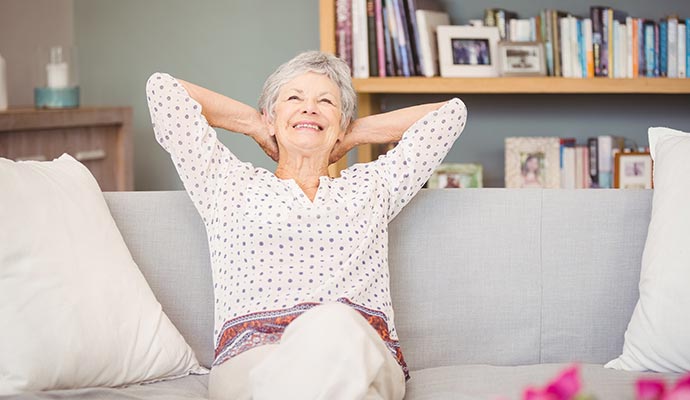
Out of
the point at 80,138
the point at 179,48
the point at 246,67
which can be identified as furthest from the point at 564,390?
the point at 179,48

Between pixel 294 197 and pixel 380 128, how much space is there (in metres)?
0.30

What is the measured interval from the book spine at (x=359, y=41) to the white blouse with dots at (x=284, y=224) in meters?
1.34

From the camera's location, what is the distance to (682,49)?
3400 mm

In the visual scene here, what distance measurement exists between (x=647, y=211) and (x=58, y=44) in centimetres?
292

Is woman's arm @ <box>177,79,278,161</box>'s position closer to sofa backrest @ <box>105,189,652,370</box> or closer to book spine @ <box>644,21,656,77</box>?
sofa backrest @ <box>105,189,652,370</box>

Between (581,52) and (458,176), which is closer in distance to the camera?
(581,52)

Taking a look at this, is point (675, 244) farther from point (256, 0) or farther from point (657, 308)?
point (256, 0)

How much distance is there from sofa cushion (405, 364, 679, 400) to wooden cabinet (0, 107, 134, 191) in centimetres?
197

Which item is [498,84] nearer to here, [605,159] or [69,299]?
[605,159]

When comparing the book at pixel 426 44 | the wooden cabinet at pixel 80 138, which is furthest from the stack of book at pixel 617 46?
the wooden cabinet at pixel 80 138

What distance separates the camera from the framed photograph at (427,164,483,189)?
3625 millimetres

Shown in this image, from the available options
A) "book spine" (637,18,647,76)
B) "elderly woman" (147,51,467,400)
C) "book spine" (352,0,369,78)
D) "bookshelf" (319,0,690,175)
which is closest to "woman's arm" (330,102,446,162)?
"elderly woman" (147,51,467,400)

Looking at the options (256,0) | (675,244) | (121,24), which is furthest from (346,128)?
(121,24)

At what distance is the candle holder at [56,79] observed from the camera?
3.72 meters
